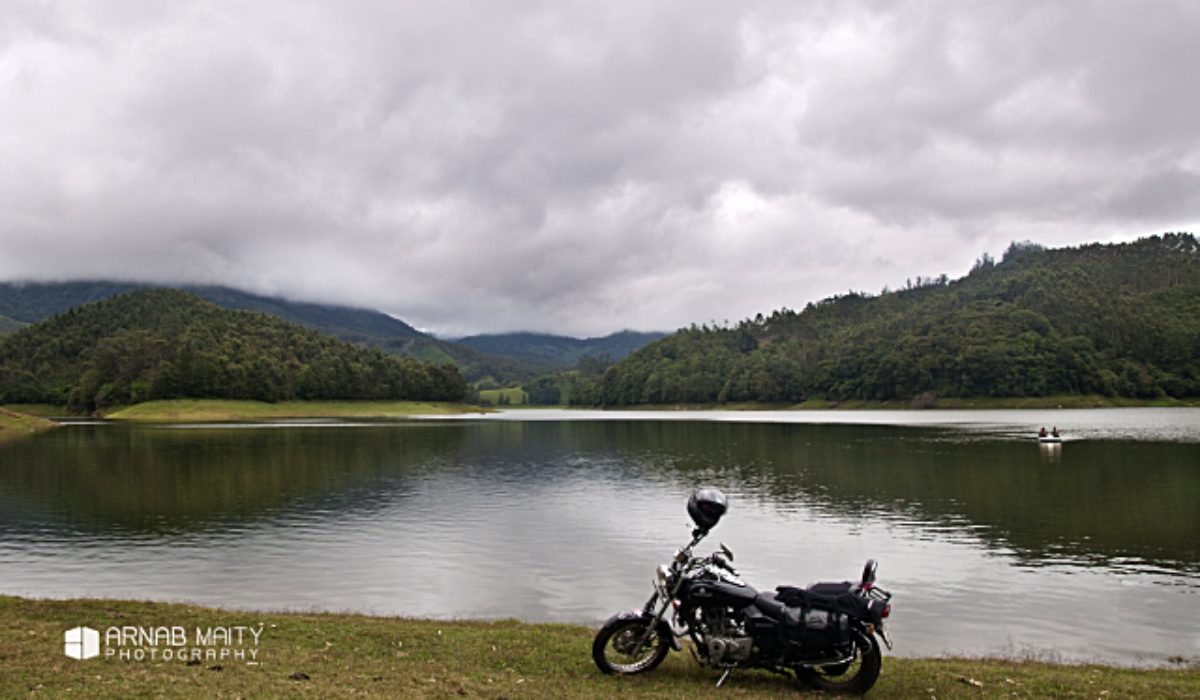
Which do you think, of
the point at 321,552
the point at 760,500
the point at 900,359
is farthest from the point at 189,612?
the point at 900,359

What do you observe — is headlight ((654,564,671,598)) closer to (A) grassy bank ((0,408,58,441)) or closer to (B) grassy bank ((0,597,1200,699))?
(B) grassy bank ((0,597,1200,699))

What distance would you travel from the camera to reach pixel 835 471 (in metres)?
49.0

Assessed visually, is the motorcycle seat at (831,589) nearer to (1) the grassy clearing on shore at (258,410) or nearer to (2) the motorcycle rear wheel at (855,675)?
(2) the motorcycle rear wheel at (855,675)

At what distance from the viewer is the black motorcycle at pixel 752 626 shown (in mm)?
11094

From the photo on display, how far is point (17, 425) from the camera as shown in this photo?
98.6 metres

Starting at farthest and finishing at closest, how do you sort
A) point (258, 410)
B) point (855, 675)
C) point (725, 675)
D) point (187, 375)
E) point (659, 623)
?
1. point (187, 375)
2. point (258, 410)
3. point (659, 623)
4. point (855, 675)
5. point (725, 675)

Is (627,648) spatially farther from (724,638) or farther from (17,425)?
(17,425)

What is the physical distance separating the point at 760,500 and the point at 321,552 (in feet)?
67.1

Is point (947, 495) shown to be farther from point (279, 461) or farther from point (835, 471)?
point (279, 461)

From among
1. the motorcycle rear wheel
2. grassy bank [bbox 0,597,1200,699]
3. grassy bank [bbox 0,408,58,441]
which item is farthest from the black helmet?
grassy bank [bbox 0,408,58,441]

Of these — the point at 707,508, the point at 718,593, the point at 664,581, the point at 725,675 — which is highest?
the point at 707,508

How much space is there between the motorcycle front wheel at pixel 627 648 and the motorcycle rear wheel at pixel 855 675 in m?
2.15

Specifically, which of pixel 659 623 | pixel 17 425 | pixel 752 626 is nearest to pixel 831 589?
pixel 752 626

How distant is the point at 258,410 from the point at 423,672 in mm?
161129
